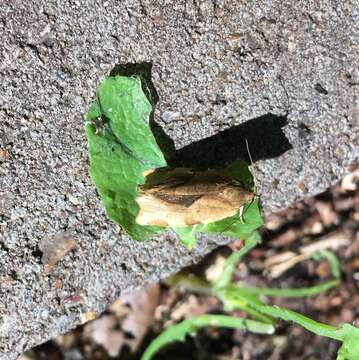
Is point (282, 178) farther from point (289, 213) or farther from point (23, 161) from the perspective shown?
point (23, 161)

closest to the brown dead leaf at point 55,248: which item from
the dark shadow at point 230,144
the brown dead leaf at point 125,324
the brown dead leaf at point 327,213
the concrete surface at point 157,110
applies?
the concrete surface at point 157,110

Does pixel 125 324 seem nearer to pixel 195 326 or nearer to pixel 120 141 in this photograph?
pixel 195 326

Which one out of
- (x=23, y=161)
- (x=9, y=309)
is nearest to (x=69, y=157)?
(x=23, y=161)

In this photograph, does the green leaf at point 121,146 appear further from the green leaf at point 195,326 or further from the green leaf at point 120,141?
the green leaf at point 195,326

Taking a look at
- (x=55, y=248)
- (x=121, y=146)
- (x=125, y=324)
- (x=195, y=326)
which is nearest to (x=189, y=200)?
(x=121, y=146)

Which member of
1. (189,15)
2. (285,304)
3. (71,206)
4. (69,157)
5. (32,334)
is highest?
(189,15)

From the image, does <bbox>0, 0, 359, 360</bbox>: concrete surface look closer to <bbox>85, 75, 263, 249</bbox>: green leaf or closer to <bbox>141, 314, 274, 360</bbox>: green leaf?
<bbox>85, 75, 263, 249</bbox>: green leaf

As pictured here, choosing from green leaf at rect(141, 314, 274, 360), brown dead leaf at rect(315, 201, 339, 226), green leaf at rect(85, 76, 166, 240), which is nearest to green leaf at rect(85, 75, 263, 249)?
green leaf at rect(85, 76, 166, 240)
